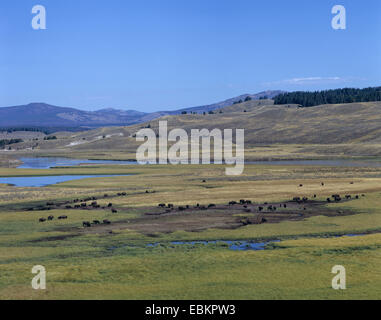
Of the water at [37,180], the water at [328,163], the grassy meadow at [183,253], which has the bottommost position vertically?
the grassy meadow at [183,253]

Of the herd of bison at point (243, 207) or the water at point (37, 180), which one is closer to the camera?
the herd of bison at point (243, 207)

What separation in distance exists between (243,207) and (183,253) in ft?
63.8

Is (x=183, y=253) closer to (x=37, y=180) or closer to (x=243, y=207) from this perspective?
(x=243, y=207)

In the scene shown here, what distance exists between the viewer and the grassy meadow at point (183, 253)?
1094 inches

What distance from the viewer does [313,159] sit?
121 metres

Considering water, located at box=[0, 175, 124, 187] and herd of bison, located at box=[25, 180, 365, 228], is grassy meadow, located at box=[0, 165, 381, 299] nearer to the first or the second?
herd of bison, located at box=[25, 180, 365, 228]

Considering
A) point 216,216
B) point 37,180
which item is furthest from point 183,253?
point 37,180

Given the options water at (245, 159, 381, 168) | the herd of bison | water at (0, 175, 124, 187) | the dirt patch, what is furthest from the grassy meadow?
water at (245, 159, 381, 168)

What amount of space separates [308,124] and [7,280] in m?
165

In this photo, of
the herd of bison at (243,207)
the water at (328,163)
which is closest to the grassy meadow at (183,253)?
the herd of bison at (243,207)

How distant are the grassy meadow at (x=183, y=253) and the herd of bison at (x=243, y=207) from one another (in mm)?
1150

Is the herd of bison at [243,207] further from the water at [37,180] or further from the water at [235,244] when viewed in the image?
the water at [37,180]

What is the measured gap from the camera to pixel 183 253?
34750 millimetres

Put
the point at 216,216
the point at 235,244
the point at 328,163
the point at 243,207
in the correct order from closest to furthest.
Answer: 1. the point at 235,244
2. the point at 216,216
3. the point at 243,207
4. the point at 328,163
